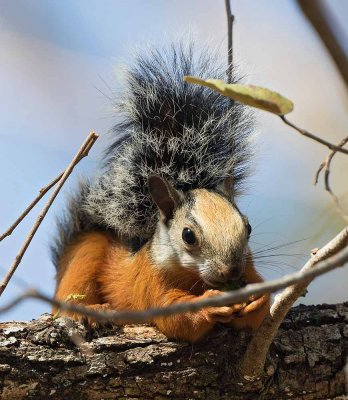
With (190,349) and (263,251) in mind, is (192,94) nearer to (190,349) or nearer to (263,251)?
(263,251)

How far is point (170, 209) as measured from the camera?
4402mm

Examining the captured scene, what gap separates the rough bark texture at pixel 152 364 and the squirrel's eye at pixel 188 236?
56 centimetres

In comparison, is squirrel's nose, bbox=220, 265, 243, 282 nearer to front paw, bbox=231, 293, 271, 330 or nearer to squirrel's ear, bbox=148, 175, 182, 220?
front paw, bbox=231, 293, 271, 330

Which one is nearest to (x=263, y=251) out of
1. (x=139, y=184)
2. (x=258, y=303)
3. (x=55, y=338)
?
(x=258, y=303)

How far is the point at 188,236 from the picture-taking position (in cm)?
408

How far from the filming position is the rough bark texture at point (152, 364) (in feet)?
11.6

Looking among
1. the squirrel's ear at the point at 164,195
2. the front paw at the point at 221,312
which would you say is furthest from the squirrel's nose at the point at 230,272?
the squirrel's ear at the point at 164,195

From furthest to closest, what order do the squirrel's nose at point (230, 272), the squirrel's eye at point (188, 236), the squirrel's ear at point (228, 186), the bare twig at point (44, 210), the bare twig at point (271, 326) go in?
the squirrel's ear at point (228, 186)
the squirrel's eye at point (188, 236)
the squirrel's nose at point (230, 272)
the bare twig at point (44, 210)
the bare twig at point (271, 326)

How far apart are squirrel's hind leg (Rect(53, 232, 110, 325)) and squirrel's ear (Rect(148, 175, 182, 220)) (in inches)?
31.7

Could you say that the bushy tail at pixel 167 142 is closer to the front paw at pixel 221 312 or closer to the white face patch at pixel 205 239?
the white face patch at pixel 205 239

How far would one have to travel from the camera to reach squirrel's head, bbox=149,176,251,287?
12.5 feet

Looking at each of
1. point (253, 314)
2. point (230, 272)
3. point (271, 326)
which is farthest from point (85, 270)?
point (271, 326)

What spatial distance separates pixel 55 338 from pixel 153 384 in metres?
0.61

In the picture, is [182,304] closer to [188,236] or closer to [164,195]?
[188,236]
